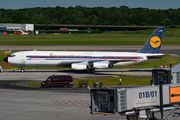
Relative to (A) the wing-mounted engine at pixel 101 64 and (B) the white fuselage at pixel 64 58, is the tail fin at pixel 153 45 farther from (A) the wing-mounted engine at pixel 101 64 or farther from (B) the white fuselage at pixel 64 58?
(A) the wing-mounted engine at pixel 101 64

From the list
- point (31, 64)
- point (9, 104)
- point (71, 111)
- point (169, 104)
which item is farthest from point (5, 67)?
point (169, 104)

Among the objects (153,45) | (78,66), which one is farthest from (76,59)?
(153,45)

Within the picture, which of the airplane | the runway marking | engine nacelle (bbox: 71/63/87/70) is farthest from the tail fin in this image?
the runway marking

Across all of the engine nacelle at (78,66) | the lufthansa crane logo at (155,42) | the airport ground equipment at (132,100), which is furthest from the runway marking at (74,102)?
the lufthansa crane logo at (155,42)

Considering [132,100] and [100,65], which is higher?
[100,65]

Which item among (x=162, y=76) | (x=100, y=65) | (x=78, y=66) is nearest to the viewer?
(x=162, y=76)

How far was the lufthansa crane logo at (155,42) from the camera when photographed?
74269 mm

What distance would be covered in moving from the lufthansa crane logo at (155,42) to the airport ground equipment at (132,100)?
52342mm

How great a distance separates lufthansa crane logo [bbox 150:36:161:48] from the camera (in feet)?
244

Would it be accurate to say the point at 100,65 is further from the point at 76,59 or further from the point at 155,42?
the point at 155,42

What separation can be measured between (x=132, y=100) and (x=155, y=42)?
5492 cm

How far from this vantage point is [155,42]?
74.5m

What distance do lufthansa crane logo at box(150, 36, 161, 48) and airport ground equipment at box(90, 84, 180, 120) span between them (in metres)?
52.3

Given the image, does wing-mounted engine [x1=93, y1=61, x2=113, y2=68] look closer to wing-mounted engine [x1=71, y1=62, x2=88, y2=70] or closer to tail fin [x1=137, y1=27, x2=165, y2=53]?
wing-mounted engine [x1=71, y1=62, x2=88, y2=70]
